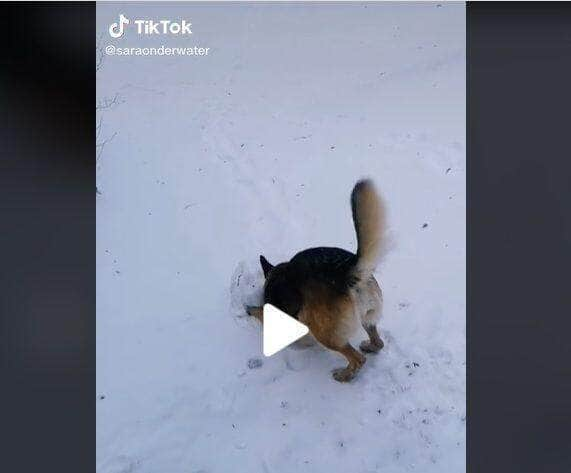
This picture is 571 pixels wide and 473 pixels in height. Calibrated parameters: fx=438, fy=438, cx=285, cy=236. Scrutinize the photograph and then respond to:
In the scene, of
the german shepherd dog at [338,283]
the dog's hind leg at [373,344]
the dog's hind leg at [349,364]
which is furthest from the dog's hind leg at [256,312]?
the dog's hind leg at [373,344]

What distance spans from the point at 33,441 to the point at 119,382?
0.39m

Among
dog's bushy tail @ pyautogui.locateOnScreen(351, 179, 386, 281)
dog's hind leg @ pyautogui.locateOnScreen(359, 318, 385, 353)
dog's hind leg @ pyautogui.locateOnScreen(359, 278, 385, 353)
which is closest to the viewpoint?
dog's bushy tail @ pyautogui.locateOnScreen(351, 179, 386, 281)

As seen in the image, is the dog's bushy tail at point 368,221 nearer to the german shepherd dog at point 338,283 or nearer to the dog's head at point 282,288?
the german shepherd dog at point 338,283

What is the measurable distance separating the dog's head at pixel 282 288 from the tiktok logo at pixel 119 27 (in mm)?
1190

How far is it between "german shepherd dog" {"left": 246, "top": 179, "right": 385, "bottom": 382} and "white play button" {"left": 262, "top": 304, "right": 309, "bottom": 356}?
0.03 metres

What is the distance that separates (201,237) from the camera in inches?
89.0

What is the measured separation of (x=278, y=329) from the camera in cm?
216

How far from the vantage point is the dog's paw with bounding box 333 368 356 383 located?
2297mm

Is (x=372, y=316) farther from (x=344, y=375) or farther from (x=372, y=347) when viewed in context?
(x=344, y=375)

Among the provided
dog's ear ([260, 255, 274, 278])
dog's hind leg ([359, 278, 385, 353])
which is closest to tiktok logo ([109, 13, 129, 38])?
dog's ear ([260, 255, 274, 278])

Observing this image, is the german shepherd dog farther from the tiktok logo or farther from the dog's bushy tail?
the tiktok logo

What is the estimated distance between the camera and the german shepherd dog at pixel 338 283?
6.86 feet

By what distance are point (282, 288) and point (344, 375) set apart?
58 cm
